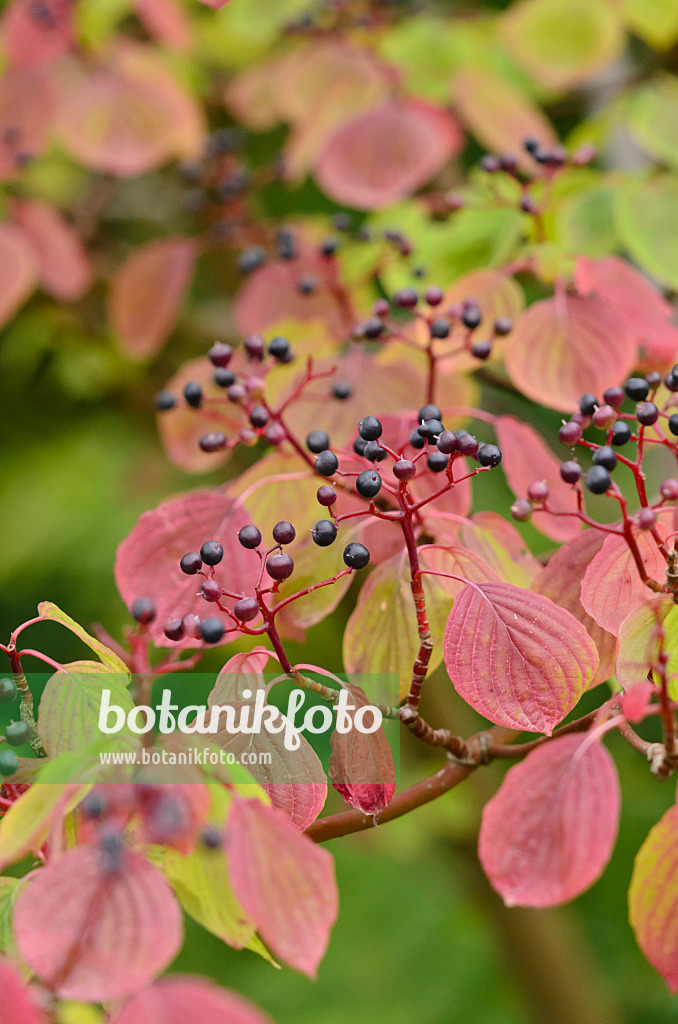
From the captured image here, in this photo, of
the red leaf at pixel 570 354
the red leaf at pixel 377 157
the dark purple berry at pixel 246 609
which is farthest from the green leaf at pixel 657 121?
the dark purple berry at pixel 246 609

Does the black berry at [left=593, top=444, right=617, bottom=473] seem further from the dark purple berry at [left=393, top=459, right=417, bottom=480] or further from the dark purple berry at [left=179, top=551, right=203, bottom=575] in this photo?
the dark purple berry at [left=179, top=551, right=203, bottom=575]

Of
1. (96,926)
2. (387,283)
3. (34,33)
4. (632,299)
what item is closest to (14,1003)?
(96,926)

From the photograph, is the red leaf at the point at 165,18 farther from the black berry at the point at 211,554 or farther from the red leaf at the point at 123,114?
the black berry at the point at 211,554

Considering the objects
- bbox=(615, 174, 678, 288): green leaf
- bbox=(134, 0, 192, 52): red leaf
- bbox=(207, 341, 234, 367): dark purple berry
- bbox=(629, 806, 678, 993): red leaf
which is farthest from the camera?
bbox=(134, 0, 192, 52): red leaf

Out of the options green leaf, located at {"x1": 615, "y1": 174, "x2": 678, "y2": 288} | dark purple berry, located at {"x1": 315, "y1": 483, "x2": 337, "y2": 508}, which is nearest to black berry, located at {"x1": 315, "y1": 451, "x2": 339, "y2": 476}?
dark purple berry, located at {"x1": 315, "y1": 483, "x2": 337, "y2": 508}

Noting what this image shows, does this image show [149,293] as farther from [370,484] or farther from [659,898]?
[659,898]
